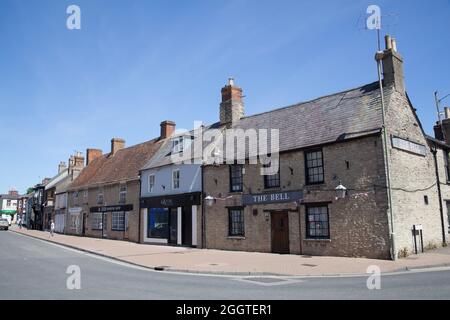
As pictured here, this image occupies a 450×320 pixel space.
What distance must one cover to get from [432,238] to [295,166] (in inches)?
299

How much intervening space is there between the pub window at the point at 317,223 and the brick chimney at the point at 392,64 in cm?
A: 700

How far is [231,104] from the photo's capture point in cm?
2520

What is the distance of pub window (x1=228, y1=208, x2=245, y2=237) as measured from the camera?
67.4 ft

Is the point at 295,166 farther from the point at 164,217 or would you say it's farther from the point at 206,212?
the point at 164,217

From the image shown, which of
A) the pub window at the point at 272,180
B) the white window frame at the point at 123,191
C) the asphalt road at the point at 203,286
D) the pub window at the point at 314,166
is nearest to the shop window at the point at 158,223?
the white window frame at the point at 123,191

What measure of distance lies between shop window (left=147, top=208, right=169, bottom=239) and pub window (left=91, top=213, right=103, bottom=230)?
941 cm

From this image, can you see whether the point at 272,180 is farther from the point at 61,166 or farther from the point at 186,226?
the point at 61,166

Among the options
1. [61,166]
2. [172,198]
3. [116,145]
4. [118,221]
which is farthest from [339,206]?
[61,166]

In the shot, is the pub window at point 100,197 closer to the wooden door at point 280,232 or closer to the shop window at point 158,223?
the shop window at point 158,223

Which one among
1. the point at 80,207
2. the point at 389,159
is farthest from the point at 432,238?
the point at 80,207

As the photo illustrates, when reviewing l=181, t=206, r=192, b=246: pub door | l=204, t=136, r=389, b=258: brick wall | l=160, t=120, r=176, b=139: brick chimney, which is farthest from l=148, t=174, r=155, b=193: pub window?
l=204, t=136, r=389, b=258: brick wall

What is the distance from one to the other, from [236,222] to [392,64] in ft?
37.6

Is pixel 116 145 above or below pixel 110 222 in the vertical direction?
above

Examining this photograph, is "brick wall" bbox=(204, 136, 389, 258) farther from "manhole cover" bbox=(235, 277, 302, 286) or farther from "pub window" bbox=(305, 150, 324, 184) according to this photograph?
"manhole cover" bbox=(235, 277, 302, 286)
